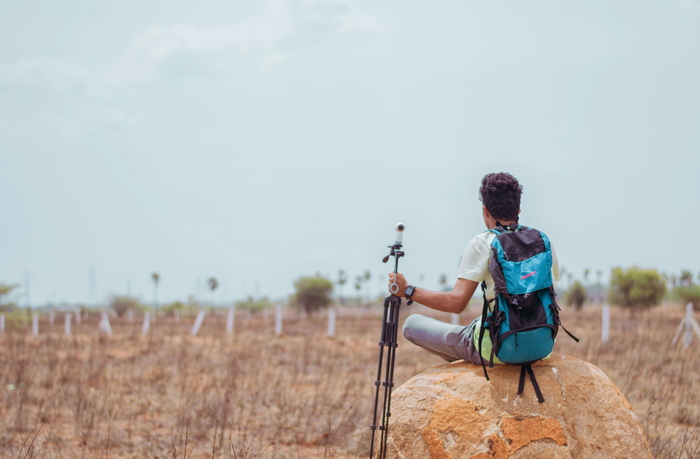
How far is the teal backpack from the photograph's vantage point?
3.64 meters

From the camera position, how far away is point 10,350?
543 inches

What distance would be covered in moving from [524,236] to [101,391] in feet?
27.2

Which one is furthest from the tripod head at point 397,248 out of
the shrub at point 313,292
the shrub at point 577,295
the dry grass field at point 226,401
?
the shrub at point 577,295

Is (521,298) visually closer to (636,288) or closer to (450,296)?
(450,296)

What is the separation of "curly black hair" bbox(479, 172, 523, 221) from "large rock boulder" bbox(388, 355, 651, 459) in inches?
39.9

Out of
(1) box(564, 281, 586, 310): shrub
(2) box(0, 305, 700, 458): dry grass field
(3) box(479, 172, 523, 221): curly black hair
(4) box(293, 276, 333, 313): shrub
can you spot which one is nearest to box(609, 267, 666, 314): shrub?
(1) box(564, 281, 586, 310): shrub

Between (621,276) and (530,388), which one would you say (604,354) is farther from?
(621,276)

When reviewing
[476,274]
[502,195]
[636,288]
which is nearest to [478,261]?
[476,274]

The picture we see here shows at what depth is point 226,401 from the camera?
328 inches

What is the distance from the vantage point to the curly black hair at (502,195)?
386cm

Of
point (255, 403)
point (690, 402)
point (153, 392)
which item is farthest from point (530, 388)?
point (153, 392)

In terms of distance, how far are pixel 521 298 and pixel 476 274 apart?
0.29 m

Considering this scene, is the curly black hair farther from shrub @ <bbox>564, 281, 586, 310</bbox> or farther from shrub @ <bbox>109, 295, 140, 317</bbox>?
shrub @ <bbox>564, 281, 586, 310</bbox>

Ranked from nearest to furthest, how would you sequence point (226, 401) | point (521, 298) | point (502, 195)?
point (521, 298) → point (502, 195) → point (226, 401)
